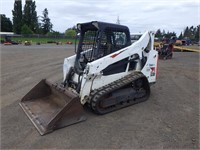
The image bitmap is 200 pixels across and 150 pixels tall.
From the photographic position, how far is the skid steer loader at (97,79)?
4.09 meters

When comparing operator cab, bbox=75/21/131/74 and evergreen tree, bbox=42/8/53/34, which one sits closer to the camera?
operator cab, bbox=75/21/131/74

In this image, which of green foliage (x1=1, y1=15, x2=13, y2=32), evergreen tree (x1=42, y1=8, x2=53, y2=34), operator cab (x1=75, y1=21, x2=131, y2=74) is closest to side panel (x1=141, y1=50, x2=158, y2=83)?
operator cab (x1=75, y1=21, x2=131, y2=74)

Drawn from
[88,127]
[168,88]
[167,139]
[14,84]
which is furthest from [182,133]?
[14,84]

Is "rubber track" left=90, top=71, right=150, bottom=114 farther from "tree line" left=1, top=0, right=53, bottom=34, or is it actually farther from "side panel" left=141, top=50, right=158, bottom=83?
"tree line" left=1, top=0, right=53, bottom=34

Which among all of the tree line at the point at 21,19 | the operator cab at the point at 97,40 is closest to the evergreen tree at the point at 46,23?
the tree line at the point at 21,19

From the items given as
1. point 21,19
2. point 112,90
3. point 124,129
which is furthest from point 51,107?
point 21,19

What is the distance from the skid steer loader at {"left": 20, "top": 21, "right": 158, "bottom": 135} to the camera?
4.09 metres

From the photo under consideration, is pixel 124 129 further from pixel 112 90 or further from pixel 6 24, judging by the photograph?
pixel 6 24

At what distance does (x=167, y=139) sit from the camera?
11.1ft

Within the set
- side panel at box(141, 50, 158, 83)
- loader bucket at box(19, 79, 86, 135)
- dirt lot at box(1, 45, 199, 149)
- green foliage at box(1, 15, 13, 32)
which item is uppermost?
green foliage at box(1, 15, 13, 32)

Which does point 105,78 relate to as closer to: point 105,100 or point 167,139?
point 105,100

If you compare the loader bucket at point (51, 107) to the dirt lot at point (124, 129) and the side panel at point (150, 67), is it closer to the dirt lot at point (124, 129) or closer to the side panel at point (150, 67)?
the dirt lot at point (124, 129)

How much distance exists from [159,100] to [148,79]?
68 centimetres

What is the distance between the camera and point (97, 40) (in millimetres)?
4590
